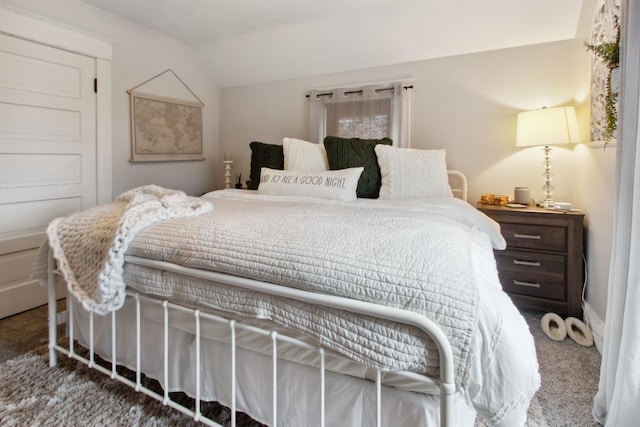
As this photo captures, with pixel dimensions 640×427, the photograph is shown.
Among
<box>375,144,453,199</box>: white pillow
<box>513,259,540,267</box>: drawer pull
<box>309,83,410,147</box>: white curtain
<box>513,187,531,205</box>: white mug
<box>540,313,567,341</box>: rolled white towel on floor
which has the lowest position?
<box>540,313,567,341</box>: rolled white towel on floor

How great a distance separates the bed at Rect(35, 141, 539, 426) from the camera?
81cm

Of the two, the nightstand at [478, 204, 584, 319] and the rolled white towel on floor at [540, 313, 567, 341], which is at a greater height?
the nightstand at [478, 204, 584, 319]

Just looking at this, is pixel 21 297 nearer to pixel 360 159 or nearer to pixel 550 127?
pixel 360 159

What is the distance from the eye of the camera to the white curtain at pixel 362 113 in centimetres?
300

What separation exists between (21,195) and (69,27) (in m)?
1.21

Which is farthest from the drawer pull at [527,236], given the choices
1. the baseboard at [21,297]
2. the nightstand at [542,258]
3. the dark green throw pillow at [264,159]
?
the baseboard at [21,297]

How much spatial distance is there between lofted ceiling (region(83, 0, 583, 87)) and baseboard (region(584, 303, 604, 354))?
1859mm

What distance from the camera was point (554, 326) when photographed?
211 cm

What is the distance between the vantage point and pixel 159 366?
1.38 m

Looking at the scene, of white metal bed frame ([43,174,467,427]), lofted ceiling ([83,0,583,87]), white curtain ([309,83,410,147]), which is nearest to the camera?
white metal bed frame ([43,174,467,427])

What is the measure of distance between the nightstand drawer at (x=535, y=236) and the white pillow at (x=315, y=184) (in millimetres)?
1036

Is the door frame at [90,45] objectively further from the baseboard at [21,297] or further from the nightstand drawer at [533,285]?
the nightstand drawer at [533,285]

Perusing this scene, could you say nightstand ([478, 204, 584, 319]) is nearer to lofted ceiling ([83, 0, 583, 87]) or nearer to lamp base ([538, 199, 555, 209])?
lamp base ([538, 199, 555, 209])

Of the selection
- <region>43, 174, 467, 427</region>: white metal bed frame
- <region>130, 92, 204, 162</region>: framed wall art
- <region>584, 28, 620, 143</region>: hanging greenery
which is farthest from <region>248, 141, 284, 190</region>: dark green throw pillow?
<region>584, 28, 620, 143</region>: hanging greenery
